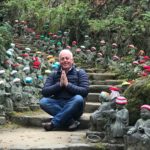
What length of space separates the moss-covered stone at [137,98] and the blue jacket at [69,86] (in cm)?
105

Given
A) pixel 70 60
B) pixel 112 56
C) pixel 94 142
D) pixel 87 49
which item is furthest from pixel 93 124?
pixel 87 49

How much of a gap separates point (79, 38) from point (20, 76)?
16.4 feet

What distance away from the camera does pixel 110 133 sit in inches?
235

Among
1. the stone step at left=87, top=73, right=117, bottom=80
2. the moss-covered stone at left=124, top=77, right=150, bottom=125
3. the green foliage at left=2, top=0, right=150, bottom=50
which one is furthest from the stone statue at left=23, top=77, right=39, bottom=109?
the green foliage at left=2, top=0, right=150, bottom=50

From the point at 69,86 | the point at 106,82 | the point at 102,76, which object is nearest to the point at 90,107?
the point at 69,86

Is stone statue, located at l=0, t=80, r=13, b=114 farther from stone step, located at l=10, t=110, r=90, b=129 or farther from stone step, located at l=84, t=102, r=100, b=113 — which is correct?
stone step, located at l=84, t=102, r=100, b=113


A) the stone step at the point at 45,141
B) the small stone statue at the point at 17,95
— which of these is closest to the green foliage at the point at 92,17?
the small stone statue at the point at 17,95

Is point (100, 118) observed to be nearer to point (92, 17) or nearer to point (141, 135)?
point (141, 135)

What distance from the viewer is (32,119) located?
25.6 ft

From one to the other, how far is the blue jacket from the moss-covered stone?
1.05 m

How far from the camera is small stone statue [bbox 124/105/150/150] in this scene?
17.2ft

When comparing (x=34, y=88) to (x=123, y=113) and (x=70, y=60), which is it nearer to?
(x=70, y=60)

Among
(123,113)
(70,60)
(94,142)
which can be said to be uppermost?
(70,60)

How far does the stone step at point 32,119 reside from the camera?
7391mm
